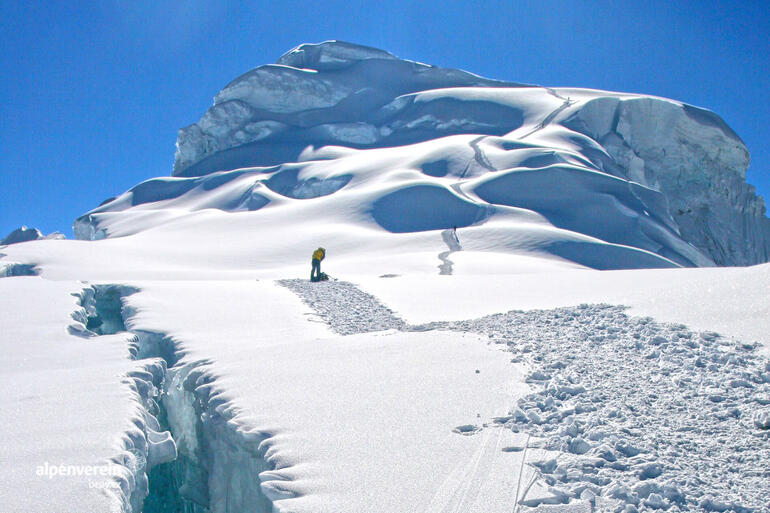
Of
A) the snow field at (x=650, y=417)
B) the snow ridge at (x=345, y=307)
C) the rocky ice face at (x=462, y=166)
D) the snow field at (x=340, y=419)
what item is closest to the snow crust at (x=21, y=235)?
the rocky ice face at (x=462, y=166)

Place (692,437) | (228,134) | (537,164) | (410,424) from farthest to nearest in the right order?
(228,134)
(537,164)
(410,424)
(692,437)

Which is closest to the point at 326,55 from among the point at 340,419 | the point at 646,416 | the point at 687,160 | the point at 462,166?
the point at 462,166

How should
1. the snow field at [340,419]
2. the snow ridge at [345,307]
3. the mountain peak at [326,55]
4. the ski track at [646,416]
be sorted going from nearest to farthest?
the ski track at [646,416] → the snow field at [340,419] → the snow ridge at [345,307] → the mountain peak at [326,55]

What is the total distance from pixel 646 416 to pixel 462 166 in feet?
161

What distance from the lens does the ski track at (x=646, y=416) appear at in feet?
12.9

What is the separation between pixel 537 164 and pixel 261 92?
41.4m

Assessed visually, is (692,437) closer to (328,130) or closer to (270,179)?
(270,179)

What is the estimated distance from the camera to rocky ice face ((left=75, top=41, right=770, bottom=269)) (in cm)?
4069

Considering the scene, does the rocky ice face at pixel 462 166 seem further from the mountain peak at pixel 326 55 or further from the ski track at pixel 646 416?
the ski track at pixel 646 416

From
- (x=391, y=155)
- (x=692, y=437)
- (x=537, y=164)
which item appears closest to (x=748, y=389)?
(x=692, y=437)

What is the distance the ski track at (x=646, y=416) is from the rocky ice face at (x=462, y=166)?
2438 cm

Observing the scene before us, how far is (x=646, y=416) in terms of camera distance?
5195 millimetres

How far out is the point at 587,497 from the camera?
3.89 m

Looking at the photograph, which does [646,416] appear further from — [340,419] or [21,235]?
[21,235]
